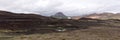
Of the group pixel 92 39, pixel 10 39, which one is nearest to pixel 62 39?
pixel 92 39

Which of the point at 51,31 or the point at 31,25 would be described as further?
the point at 31,25

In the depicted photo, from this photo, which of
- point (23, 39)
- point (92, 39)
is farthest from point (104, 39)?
point (23, 39)

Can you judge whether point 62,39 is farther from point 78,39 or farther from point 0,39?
point 0,39

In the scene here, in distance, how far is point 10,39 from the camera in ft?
144

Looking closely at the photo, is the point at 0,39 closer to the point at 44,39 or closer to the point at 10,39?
the point at 10,39

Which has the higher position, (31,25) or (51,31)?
(51,31)

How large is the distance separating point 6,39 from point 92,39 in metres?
13.4

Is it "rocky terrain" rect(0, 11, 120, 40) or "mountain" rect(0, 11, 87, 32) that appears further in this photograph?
"mountain" rect(0, 11, 87, 32)

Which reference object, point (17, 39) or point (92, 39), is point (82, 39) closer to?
point (92, 39)

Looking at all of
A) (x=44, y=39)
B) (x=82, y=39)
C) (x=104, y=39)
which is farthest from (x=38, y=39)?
(x=104, y=39)

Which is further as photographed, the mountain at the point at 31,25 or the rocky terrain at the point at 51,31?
the mountain at the point at 31,25

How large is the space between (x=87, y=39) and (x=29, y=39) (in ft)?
29.7

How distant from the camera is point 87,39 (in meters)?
43.5

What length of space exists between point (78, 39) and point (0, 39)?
12.2 meters
